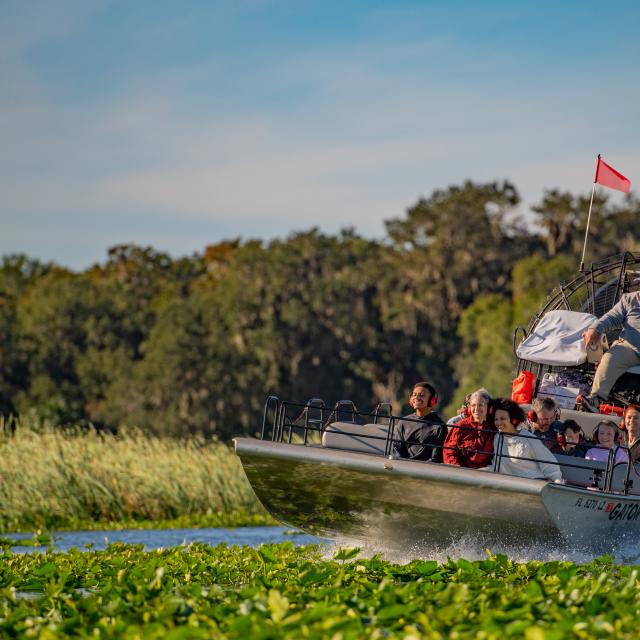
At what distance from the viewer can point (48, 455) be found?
71.7ft

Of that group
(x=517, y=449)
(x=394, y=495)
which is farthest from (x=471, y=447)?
(x=394, y=495)

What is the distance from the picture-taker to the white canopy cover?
15.7 m

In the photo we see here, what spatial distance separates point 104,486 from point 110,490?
4.8 inches

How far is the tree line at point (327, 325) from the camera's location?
5800 centimetres

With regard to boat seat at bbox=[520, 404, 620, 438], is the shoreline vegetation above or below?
below

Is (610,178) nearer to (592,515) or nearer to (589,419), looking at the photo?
(589,419)

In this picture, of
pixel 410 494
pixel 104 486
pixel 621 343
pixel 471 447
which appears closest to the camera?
pixel 410 494

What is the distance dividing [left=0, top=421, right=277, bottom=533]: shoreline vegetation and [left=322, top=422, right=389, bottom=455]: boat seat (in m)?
8.99

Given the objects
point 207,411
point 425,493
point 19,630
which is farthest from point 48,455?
point 207,411

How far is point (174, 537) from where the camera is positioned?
62.5 ft

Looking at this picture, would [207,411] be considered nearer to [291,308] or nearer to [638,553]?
[291,308]

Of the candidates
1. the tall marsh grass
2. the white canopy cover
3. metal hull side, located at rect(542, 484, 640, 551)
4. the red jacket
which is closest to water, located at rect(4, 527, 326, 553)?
the tall marsh grass

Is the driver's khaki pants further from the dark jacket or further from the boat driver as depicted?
the dark jacket

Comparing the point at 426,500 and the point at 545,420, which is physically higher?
the point at 545,420
